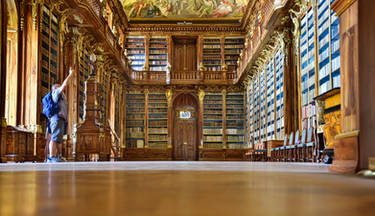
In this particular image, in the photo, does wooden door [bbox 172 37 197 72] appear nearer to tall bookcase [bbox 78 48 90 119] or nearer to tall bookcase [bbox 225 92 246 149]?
tall bookcase [bbox 225 92 246 149]

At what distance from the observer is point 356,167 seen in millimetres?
2771

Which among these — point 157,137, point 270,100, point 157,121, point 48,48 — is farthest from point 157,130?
point 48,48

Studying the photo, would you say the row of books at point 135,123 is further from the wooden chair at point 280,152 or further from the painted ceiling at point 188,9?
the wooden chair at point 280,152

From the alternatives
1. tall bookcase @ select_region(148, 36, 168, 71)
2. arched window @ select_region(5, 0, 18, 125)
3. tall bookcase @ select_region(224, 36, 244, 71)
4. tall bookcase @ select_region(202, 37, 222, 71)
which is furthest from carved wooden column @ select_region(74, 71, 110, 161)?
tall bookcase @ select_region(224, 36, 244, 71)

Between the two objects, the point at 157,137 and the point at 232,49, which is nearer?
the point at 157,137

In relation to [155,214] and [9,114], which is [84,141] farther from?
[155,214]

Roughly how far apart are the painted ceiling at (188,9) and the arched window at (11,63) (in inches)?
482

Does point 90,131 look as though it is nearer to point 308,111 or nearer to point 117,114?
point 308,111

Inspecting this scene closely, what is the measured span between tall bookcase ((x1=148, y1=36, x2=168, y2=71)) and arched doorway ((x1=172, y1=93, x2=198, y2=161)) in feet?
6.45

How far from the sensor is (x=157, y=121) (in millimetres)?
20531

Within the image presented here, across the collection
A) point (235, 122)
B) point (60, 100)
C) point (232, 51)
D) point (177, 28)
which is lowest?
point (235, 122)

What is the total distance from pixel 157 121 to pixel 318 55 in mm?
12321

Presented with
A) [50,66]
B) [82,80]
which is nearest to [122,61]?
[82,80]

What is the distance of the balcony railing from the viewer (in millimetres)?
20219
